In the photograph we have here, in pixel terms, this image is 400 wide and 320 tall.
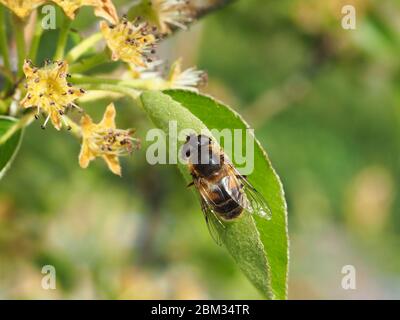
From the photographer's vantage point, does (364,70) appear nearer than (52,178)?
No

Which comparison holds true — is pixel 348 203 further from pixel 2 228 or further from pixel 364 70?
pixel 2 228

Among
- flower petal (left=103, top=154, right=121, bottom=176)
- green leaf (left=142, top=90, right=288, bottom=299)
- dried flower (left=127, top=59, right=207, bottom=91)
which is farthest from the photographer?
dried flower (left=127, top=59, right=207, bottom=91)

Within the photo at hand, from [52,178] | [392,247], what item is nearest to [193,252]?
[52,178]

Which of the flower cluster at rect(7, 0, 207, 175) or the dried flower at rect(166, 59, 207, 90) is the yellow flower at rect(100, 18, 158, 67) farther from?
the dried flower at rect(166, 59, 207, 90)

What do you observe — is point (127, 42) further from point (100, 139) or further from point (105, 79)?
point (100, 139)

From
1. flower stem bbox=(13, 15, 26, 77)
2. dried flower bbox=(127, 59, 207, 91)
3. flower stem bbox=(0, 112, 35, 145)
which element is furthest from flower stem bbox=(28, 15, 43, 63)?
dried flower bbox=(127, 59, 207, 91)

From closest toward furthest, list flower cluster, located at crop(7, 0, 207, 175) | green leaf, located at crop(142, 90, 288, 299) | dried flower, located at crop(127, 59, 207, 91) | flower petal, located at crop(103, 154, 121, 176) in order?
green leaf, located at crop(142, 90, 288, 299)
flower cluster, located at crop(7, 0, 207, 175)
flower petal, located at crop(103, 154, 121, 176)
dried flower, located at crop(127, 59, 207, 91)
